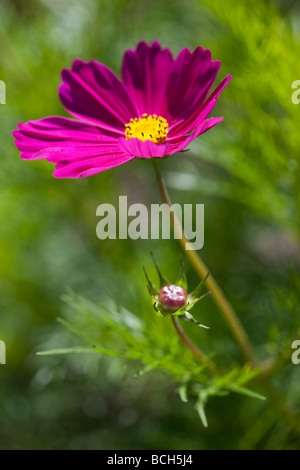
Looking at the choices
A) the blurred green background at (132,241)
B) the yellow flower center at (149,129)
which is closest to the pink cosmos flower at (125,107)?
the yellow flower center at (149,129)

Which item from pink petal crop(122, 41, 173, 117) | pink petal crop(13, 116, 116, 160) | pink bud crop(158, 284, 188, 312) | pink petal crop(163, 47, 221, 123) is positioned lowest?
pink bud crop(158, 284, 188, 312)

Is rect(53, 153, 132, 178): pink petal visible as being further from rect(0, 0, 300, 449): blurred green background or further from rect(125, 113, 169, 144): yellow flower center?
rect(0, 0, 300, 449): blurred green background

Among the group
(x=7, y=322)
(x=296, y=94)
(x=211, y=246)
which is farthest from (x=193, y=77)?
(x=7, y=322)

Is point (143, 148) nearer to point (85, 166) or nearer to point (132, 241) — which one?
point (85, 166)

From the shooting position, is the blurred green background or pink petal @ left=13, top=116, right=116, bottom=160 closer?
pink petal @ left=13, top=116, right=116, bottom=160

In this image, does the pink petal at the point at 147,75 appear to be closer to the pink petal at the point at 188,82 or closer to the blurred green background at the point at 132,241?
the pink petal at the point at 188,82

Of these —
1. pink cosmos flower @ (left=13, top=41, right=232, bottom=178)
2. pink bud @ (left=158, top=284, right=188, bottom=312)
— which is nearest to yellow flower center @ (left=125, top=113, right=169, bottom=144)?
pink cosmos flower @ (left=13, top=41, right=232, bottom=178)
